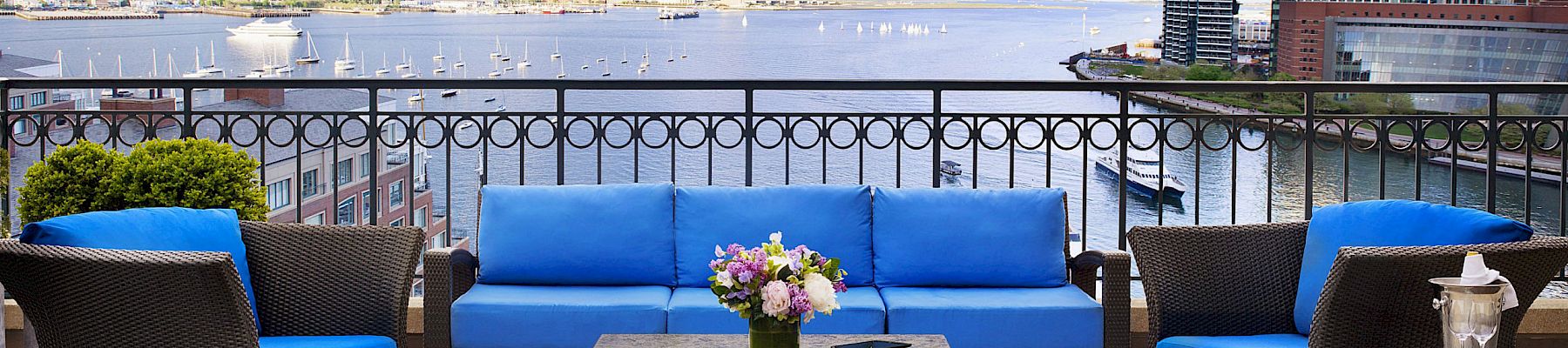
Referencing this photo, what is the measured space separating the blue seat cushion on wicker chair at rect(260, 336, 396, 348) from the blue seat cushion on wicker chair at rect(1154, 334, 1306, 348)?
158cm

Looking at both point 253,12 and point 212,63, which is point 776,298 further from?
point 253,12

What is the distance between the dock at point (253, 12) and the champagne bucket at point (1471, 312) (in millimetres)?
12925

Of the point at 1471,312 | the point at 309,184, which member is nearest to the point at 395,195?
the point at 309,184

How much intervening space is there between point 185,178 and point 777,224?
1.48 meters

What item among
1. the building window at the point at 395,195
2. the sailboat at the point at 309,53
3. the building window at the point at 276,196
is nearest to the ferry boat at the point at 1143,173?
the building window at the point at 276,196

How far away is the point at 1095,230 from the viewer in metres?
12.9

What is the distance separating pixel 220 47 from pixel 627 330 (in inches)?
450

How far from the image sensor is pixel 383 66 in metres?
12.9

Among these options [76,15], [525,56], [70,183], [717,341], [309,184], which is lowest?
[309,184]

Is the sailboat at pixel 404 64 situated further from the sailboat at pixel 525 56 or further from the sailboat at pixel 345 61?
the sailboat at pixel 525 56

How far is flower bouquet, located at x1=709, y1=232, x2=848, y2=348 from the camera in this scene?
6.81 ft

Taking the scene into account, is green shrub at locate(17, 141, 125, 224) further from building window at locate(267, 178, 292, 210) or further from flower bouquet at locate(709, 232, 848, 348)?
flower bouquet at locate(709, 232, 848, 348)

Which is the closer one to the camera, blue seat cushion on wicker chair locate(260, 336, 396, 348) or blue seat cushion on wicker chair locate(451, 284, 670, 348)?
blue seat cushion on wicker chair locate(260, 336, 396, 348)

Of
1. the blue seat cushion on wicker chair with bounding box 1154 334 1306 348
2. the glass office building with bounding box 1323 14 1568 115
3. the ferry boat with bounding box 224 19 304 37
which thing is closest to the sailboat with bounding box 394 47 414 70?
the ferry boat with bounding box 224 19 304 37
